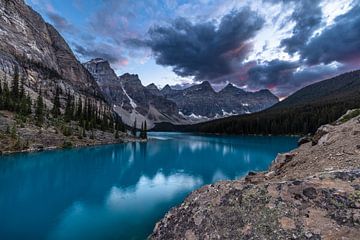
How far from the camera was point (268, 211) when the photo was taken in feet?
27.5

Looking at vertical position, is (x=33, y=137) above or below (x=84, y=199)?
above

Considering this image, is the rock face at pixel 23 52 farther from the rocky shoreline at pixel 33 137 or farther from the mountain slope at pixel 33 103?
the rocky shoreline at pixel 33 137

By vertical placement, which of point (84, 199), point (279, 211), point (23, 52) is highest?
point (23, 52)

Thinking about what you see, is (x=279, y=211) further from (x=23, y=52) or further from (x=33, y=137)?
(x=23, y=52)

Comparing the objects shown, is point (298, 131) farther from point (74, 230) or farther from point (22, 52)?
point (22, 52)

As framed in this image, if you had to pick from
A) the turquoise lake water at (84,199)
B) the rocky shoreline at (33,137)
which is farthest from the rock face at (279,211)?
the rocky shoreline at (33,137)

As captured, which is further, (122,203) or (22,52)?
(22,52)

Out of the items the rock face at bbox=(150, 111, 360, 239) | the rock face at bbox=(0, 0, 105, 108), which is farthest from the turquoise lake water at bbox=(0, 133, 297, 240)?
the rock face at bbox=(0, 0, 105, 108)

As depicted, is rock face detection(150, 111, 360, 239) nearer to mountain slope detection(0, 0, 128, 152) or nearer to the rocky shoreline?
the rocky shoreline

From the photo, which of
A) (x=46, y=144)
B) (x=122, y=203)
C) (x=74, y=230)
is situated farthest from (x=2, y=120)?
(x=74, y=230)

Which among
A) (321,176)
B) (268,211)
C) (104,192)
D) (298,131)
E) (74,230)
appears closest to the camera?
(268,211)

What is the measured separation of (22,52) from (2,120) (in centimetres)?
11374

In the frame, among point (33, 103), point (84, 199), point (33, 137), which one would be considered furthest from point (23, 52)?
point (84, 199)

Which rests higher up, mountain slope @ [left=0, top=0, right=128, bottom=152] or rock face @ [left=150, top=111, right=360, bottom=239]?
mountain slope @ [left=0, top=0, right=128, bottom=152]
